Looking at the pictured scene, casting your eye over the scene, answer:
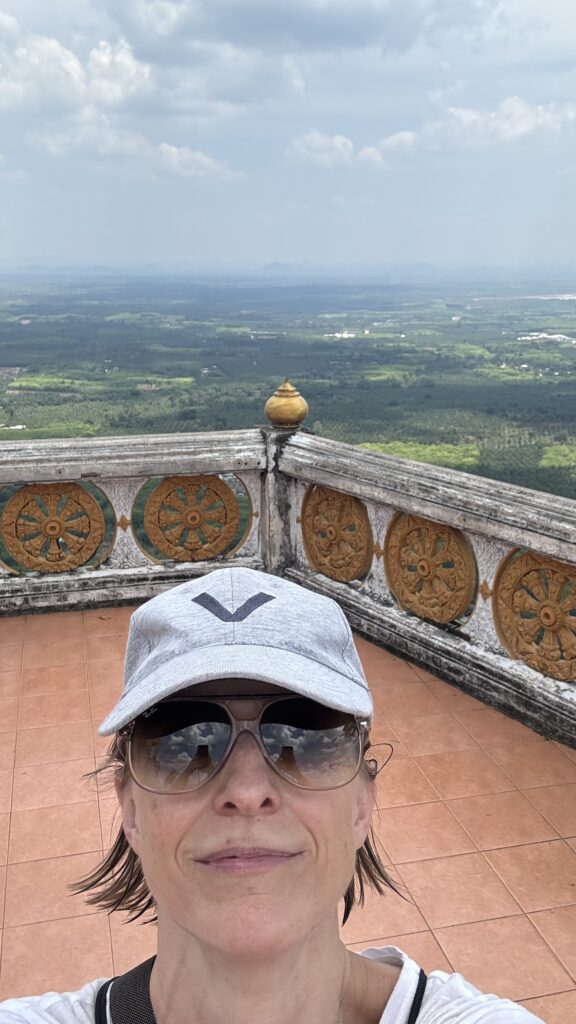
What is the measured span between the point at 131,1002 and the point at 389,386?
34902 millimetres

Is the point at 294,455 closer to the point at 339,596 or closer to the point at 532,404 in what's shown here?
the point at 339,596

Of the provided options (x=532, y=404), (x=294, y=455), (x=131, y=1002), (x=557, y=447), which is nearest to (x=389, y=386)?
(x=532, y=404)

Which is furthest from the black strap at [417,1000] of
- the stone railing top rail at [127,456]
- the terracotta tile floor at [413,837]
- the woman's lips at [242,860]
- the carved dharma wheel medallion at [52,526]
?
the carved dharma wheel medallion at [52,526]

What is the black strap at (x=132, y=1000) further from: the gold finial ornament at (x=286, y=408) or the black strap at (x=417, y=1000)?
the gold finial ornament at (x=286, y=408)

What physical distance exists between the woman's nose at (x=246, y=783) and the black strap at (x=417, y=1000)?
330 mm

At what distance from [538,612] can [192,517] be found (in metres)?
2.16

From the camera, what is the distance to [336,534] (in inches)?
178

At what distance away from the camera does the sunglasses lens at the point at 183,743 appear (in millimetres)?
890

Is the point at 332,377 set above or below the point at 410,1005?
below

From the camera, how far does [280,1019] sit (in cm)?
90

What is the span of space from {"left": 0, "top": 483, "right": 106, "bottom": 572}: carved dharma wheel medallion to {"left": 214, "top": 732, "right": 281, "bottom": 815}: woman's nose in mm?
3833

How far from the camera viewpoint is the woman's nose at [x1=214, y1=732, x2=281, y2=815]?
2.83 ft

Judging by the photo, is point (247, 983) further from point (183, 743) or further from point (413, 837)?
point (413, 837)

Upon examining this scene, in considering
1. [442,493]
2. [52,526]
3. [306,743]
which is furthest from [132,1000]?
[52,526]
